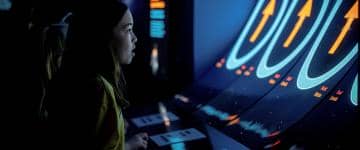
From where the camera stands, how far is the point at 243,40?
335 centimetres

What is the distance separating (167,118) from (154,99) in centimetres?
68

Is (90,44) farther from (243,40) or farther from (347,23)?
(243,40)

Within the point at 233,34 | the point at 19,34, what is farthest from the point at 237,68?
the point at 19,34

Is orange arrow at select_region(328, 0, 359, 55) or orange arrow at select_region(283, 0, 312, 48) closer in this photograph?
orange arrow at select_region(328, 0, 359, 55)

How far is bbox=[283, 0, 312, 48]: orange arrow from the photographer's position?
9.07ft

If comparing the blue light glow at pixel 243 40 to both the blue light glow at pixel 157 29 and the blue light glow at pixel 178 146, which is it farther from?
the blue light glow at pixel 178 146

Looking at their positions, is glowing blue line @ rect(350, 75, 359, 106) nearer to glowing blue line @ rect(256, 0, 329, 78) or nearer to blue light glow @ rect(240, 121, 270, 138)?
blue light glow @ rect(240, 121, 270, 138)

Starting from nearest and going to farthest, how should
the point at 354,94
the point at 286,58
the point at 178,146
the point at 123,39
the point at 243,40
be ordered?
1. the point at 123,39
2. the point at 354,94
3. the point at 178,146
4. the point at 286,58
5. the point at 243,40

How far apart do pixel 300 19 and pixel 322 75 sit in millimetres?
584

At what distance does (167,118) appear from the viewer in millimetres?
2959

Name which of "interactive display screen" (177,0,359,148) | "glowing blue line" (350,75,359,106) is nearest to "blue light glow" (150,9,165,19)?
"interactive display screen" (177,0,359,148)

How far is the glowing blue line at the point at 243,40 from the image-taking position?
10.0ft

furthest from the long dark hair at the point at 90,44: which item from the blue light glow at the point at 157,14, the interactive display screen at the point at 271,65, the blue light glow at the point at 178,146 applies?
the blue light glow at the point at 157,14

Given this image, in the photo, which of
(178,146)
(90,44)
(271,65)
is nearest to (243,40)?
(271,65)
